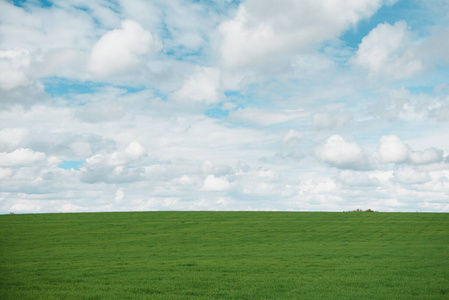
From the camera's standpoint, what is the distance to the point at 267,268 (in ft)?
64.1

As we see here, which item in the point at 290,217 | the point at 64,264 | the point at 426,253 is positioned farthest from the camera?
the point at 290,217

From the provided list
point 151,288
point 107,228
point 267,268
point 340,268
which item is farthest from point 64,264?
point 107,228

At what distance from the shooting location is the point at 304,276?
17.3m

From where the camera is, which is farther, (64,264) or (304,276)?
(64,264)

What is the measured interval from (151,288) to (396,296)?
30.6 ft

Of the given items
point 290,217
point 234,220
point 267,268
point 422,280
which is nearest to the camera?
point 422,280

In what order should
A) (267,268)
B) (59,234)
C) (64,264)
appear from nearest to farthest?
(267,268)
(64,264)
(59,234)

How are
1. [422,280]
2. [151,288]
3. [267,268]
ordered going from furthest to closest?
[267,268], [422,280], [151,288]

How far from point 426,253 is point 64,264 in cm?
2401

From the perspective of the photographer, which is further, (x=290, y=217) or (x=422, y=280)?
(x=290, y=217)

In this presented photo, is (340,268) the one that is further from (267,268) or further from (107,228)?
(107,228)

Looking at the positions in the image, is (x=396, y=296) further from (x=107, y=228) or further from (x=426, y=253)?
(x=107, y=228)

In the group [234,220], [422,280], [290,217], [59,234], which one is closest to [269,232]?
[234,220]

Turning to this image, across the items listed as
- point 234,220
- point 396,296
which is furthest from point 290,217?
point 396,296
